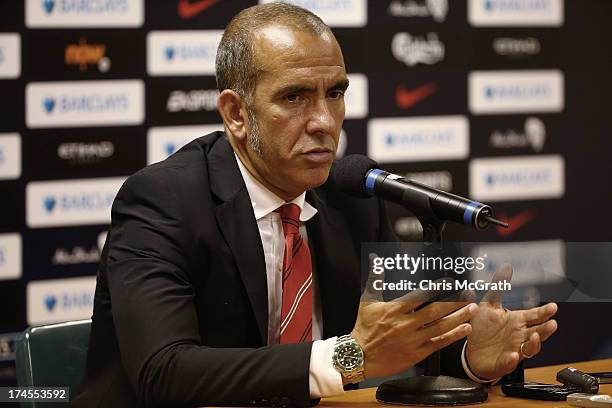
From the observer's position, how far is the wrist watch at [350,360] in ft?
6.57

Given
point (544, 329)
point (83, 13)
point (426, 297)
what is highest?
point (83, 13)

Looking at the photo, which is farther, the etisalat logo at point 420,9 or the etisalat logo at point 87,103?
the etisalat logo at point 420,9

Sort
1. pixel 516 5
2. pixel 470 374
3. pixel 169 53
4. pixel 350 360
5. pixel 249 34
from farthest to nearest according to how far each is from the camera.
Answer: pixel 516 5
pixel 169 53
pixel 249 34
pixel 470 374
pixel 350 360

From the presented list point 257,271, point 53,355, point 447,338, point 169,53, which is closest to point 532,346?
point 447,338

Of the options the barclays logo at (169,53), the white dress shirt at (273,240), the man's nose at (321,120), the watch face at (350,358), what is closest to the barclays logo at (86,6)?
the barclays logo at (169,53)

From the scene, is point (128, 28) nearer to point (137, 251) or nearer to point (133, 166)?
point (133, 166)

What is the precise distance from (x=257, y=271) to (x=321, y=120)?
406mm

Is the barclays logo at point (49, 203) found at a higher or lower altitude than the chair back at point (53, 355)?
higher

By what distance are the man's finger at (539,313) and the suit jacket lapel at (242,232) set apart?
640mm

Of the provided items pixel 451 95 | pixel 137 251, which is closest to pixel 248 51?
pixel 137 251

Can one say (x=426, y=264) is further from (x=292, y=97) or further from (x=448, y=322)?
(x=292, y=97)

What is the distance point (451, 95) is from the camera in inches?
206

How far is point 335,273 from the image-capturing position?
2562mm

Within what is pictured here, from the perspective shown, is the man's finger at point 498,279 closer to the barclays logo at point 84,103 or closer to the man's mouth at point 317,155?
the man's mouth at point 317,155
